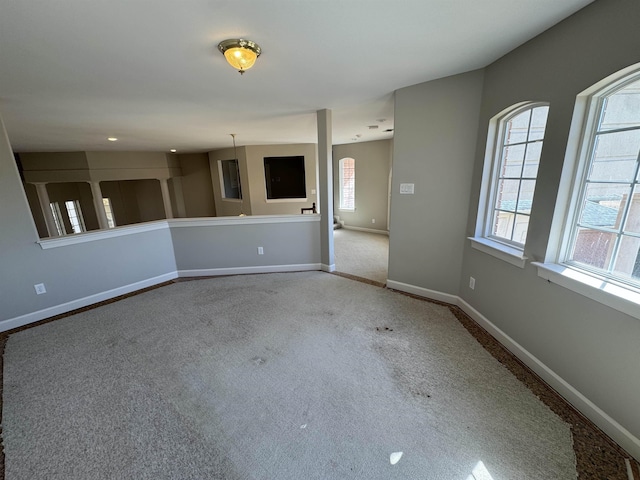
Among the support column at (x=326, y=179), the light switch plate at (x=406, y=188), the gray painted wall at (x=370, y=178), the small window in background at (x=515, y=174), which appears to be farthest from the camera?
the gray painted wall at (x=370, y=178)

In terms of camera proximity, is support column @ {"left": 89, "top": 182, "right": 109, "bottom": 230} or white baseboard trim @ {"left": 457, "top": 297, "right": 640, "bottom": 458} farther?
support column @ {"left": 89, "top": 182, "right": 109, "bottom": 230}

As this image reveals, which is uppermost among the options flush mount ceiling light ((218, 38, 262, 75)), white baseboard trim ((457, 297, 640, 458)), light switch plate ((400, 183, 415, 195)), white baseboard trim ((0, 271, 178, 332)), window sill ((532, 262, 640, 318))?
flush mount ceiling light ((218, 38, 262, 75))

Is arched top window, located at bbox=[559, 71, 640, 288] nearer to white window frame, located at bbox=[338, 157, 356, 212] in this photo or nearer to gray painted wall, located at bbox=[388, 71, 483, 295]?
gray painted wall, located at bbox=[388, 71, 483, 295]

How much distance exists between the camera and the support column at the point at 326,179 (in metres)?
3.60

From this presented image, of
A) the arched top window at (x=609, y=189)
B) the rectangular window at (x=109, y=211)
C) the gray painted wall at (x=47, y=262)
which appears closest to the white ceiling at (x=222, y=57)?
the arched top window at (x=609, y=189)

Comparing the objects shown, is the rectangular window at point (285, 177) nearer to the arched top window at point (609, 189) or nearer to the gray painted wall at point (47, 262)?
the gray painted wall at point (47, 262)

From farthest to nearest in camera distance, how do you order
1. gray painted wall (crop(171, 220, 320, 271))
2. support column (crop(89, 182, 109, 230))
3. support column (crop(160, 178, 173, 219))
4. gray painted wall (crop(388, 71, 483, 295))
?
support column (crop(160, 178, 173, 219)) → support column (crop(89, 182, 109, 230)) → gray painted wall (crop(171, 220, 320, 271)) → gray painted wall (crop(388, 71, 483, 295))

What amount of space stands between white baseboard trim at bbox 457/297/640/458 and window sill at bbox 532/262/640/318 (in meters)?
0.64

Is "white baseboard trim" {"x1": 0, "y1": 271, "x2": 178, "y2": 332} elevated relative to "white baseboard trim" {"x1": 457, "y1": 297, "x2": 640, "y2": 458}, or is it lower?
elevated

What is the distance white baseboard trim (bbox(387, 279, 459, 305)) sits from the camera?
298cm

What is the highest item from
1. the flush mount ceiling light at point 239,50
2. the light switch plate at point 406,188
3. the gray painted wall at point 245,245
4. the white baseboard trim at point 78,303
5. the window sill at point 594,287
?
the flush mount ceiling light at point 239,50

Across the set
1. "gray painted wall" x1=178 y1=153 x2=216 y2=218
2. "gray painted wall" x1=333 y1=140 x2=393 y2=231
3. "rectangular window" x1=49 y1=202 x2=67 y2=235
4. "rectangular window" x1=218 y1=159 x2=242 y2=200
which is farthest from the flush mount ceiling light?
"rectangular window" x1=49 y1=202 x2=67 y2=235

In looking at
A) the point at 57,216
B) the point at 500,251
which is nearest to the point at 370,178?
the point at 500,251

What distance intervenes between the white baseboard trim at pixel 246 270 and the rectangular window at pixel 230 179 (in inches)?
160
